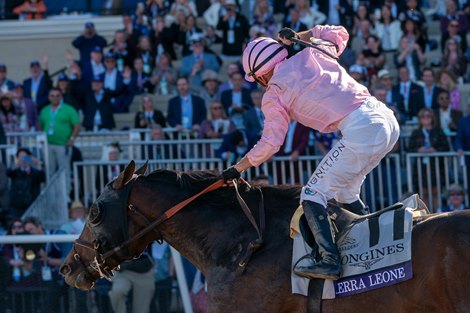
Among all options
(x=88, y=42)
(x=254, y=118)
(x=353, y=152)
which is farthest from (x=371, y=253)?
(x=88, y=42)

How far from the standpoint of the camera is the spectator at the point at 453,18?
17391 mm

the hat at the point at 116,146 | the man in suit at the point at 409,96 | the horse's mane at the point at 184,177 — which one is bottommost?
the horse's mane at the point at 184,177

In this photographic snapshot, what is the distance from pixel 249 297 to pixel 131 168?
1239mm

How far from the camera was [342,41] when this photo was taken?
7805mm

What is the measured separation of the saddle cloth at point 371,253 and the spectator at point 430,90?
7926mm

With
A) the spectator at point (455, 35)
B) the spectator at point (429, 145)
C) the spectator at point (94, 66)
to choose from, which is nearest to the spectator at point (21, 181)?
the spectator at point (94, 66)

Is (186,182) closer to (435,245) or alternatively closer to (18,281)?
(435,245)

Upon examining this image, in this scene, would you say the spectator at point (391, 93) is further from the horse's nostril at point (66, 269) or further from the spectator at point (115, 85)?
the horse's nostril at point (66, 269)

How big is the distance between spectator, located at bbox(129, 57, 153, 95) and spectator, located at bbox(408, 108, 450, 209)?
4.91 m

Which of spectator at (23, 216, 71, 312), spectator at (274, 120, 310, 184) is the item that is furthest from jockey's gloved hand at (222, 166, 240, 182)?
spectator at (274, 120, 310, 184)

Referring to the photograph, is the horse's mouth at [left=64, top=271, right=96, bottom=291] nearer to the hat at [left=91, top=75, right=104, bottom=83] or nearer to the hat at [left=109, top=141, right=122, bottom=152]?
the hat at [left=109, top=141, right=122, bottom=152]

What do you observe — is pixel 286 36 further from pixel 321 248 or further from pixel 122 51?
pixel 122 51

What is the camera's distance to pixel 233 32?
58.1 feet

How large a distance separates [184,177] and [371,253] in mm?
1520
